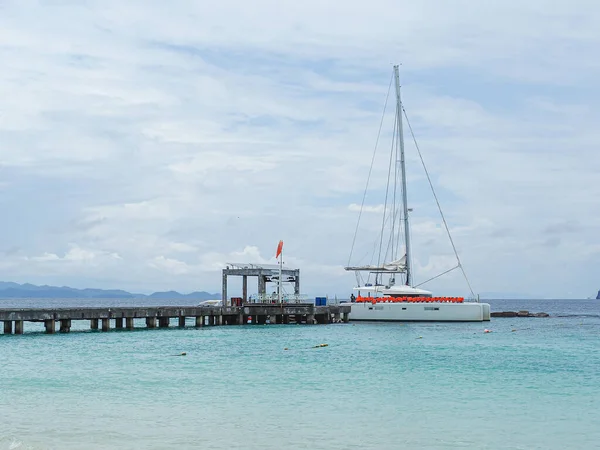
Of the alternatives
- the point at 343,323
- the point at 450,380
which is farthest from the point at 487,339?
the point at 450,380

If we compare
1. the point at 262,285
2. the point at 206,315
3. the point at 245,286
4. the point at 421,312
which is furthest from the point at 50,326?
the point at 421,312

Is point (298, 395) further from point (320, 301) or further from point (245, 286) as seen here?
point (320, 301)

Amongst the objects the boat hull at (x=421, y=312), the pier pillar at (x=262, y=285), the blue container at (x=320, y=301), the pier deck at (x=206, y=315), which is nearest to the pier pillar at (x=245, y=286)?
the pier pillar at (x=262, y=285)

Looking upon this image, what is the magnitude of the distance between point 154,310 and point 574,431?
49.8m

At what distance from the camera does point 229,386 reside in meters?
33.2

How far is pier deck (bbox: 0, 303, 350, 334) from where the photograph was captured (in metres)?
63.1

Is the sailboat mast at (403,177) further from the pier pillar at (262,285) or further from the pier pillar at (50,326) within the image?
the pier pillar at (50,326)

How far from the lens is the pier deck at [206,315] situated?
6309 centimetres

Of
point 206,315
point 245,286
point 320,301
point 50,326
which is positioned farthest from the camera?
point 320,301

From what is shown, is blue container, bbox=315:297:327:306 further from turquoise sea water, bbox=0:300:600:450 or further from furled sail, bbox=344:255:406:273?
turquoise sea water, bbox=0:300:600:450

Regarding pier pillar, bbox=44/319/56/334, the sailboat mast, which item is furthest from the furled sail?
pier pillar, bbox=44/319/56/334

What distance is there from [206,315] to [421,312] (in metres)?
20.4

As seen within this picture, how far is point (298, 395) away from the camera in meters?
30.6

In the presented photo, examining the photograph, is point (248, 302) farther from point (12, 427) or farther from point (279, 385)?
point (12, 427)
